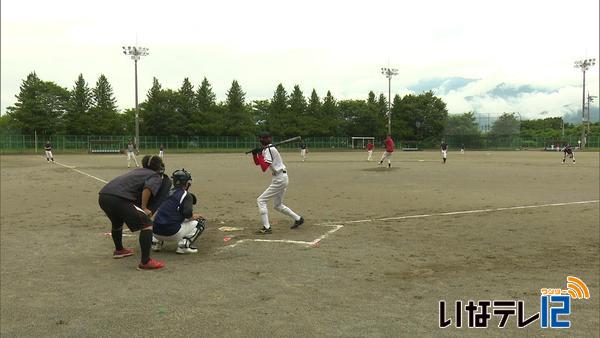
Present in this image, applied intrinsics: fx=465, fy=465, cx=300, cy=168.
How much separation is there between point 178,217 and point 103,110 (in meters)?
79.8

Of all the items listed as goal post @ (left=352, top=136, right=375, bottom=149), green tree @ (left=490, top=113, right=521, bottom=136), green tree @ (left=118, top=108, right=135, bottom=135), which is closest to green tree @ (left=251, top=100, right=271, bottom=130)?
goal post @ (left=352, top=136, right=375, bottom=149)

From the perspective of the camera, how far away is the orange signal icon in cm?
506

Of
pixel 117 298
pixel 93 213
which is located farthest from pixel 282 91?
pixel 117 298

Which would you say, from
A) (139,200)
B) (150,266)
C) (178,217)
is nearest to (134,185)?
(139,200)

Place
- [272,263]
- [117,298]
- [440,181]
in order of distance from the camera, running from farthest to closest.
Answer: [440,181] < [272,263] < [117,298]

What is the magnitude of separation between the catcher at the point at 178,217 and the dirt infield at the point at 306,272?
266 millimetres

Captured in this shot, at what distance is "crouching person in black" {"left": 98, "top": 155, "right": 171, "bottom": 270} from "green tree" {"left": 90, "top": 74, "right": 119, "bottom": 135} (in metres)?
78.1

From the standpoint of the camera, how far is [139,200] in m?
6.41

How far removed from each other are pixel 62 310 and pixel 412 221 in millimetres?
6823

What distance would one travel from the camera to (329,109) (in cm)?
9556

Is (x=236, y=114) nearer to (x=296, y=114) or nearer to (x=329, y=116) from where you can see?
(x=296, y=114)

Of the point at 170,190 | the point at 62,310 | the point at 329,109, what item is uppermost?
the point at 329,109

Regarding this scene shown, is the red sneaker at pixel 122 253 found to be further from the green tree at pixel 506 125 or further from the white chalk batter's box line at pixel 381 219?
the green tree at pixel 506 125

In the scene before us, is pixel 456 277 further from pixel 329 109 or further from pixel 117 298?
pixel 329 109
